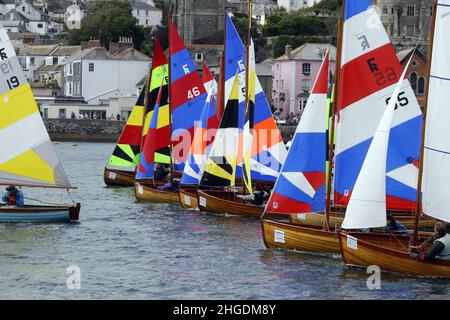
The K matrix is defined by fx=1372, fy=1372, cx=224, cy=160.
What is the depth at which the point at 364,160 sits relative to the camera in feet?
92.5

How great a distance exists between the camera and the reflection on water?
2578 centimetres

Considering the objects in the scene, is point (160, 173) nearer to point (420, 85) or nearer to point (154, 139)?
point (154, 139)

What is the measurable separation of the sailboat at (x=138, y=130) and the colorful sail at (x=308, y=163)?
16353 millimetres

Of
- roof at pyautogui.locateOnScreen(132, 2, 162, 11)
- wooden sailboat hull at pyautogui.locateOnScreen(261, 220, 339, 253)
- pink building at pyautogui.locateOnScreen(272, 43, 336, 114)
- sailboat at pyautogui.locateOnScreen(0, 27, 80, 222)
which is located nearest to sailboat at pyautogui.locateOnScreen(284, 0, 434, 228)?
wooden sailboat hull at pyautogui.locateOnScreen(261, 220, 339, 253)

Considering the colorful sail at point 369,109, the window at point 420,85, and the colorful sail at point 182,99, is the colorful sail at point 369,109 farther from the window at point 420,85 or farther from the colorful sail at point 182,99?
the window at point 420,85

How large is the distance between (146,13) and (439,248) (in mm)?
165196

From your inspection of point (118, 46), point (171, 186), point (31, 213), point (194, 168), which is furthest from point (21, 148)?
point (118, 46)

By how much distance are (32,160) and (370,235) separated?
10556mm

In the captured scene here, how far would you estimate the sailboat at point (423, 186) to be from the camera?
A: 25953 millimetres

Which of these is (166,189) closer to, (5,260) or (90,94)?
(5,260)

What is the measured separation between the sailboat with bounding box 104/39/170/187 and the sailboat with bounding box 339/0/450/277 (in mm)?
19679

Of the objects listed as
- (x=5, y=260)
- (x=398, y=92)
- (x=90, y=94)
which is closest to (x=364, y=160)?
(x=398, y=92)

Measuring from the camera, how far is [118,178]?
53500 millimetres

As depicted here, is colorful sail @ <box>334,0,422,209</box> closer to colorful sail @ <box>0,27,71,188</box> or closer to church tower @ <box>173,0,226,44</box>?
colorful sail @ <box>0,27,71,188</box>
